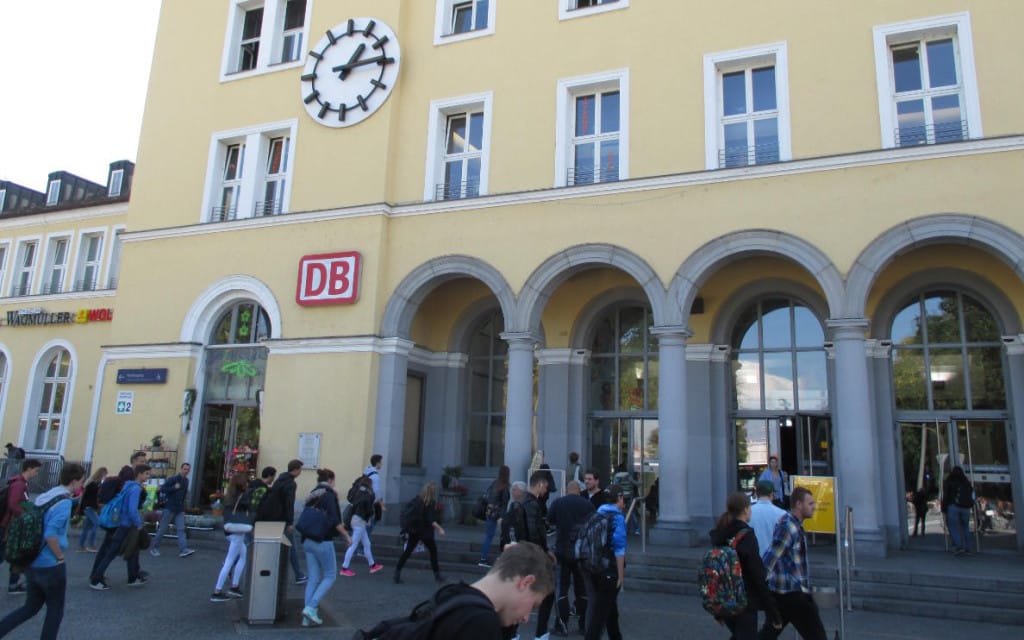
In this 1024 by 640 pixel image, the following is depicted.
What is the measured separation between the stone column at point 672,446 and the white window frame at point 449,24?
7.80 m

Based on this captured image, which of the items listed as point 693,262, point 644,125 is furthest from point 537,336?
point 644,125

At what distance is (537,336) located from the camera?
15258 millimetres

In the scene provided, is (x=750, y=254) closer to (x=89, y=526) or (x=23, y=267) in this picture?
(x=89, y=526)

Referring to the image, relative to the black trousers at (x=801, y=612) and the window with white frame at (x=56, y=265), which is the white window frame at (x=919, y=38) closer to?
the black trousers at (x=801, y=612)

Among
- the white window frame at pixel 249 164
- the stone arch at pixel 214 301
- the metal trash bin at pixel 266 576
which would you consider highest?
the white window frame at pixel 249 164

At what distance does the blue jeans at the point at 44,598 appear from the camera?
656 centimetres

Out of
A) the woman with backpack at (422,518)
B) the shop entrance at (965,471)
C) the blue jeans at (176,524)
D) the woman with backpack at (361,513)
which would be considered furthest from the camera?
the shop entrance at (965,471)

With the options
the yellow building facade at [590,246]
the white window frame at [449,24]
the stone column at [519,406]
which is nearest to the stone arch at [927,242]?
the yellow building facade at [590,246]

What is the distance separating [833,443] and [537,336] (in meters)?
5.88

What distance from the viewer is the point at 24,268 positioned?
2720 cm

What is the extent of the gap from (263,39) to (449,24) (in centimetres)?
486

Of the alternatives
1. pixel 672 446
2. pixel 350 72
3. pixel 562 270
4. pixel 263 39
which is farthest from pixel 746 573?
pixel 263 39

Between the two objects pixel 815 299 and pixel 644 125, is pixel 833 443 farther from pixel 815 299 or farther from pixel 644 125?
pixel 644 125

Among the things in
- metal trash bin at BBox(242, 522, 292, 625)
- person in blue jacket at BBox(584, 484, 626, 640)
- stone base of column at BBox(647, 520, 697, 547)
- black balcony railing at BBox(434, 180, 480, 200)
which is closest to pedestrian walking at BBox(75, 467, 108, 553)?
metal trash bin at BBox(242, 522, 292, 625)
